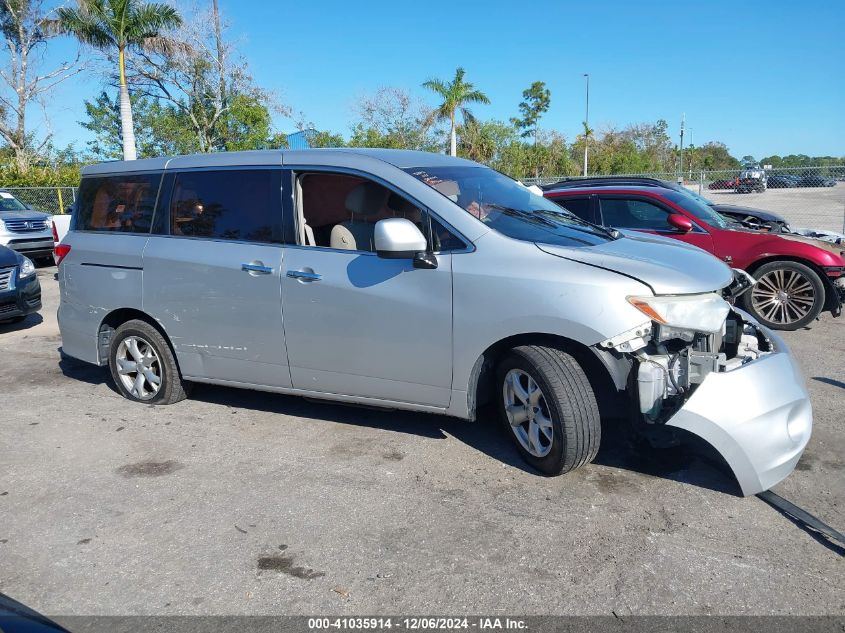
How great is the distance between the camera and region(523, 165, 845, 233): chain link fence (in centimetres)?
1798

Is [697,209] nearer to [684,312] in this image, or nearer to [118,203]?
[684,312]

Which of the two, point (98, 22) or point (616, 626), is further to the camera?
point (98, 22)

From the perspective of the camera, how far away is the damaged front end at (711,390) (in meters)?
3.28

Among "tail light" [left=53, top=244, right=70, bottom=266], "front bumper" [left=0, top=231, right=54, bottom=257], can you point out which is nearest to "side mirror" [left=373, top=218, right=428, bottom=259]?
"tail light" [left=53, top=244, right=70, bottom=266]

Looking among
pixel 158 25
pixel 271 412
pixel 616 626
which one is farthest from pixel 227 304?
pixel 158 25

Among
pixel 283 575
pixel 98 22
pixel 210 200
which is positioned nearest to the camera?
pixel 283 575

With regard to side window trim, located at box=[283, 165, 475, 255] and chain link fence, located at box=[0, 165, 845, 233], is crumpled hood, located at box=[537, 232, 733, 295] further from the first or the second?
chain link fence, located at box=[0, 165, 845, 233]

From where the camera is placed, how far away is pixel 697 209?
307 inches

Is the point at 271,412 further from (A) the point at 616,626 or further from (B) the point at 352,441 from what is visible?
(A) the point at 616,626

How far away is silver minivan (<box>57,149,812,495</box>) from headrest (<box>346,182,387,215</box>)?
0.5 inches

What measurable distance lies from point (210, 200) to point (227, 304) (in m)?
0.82

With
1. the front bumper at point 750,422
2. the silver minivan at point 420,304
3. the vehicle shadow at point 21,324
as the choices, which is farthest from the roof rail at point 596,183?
the vehicle shadow at point 21,324

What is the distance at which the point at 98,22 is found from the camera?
20859 mm

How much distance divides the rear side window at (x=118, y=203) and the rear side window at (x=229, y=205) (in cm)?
28
